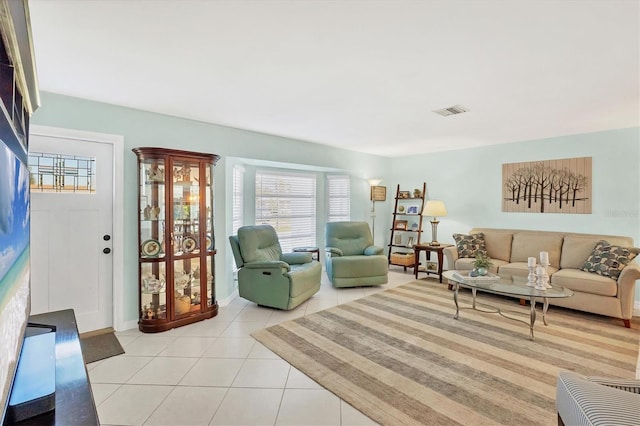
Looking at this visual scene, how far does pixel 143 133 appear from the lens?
3273mm

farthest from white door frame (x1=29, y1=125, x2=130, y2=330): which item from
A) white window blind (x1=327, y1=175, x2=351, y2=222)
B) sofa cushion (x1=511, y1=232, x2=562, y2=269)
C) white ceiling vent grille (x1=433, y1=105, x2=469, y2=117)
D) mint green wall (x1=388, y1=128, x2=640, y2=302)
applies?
sofa cushion (x1=511, y1=232, x2=562, y2=269)

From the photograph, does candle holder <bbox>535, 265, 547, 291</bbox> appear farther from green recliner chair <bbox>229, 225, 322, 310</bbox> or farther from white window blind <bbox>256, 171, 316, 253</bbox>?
white window blind <bbox>256, 171, 316, 253</bbox>

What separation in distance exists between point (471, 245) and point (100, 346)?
4864 mm

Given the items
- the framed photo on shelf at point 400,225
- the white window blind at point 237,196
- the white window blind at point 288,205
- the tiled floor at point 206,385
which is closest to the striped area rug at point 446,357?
the tiled floor at point 206,385

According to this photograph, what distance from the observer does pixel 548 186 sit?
14.8 feet

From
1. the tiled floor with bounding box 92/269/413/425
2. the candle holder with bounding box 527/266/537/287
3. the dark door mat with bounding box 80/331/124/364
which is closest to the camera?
the tiled floor with bounding box 92/269/413/425

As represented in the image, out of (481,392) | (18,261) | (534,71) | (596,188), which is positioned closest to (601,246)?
(596,188)

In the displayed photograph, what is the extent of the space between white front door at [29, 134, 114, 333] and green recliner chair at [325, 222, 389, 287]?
9.51 ft

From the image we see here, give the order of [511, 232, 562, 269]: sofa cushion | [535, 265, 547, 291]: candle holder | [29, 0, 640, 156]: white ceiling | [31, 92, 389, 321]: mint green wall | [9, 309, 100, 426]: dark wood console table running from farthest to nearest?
[511, 232, 562, 269]: sofa cushion → [535, 265, 547, 291]: candle holder → [31, 92, 389, 321]: mint green wall → [29, 0, 640, 156]: white ceiling → [9, 309, 100, 426]: dark wood console table

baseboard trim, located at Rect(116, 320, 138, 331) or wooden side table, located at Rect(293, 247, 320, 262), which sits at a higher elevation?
wooden side table, located at Rect(293, 247, 320, 262)

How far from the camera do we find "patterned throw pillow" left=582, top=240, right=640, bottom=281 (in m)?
3.39

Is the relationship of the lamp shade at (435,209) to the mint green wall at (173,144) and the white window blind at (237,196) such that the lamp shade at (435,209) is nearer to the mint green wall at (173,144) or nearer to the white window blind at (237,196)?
the mint green wall at (173,144)

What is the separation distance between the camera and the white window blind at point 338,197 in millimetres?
5922

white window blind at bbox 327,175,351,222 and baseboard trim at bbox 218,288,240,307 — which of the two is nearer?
baseboard trim at bbox 218,288,240,307
